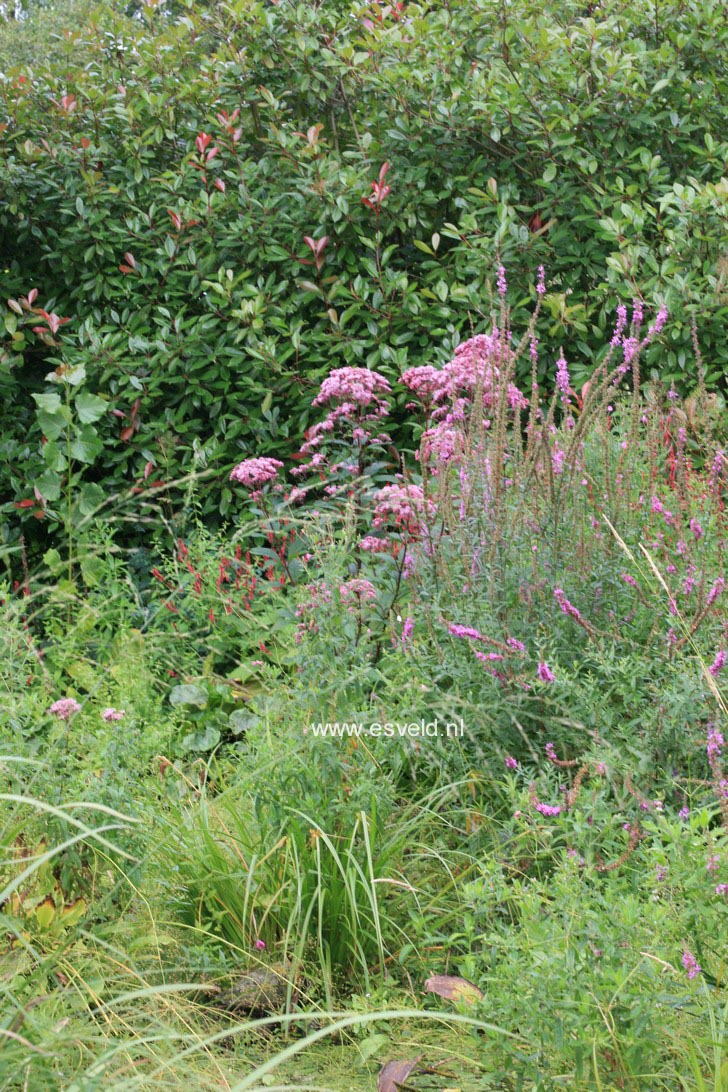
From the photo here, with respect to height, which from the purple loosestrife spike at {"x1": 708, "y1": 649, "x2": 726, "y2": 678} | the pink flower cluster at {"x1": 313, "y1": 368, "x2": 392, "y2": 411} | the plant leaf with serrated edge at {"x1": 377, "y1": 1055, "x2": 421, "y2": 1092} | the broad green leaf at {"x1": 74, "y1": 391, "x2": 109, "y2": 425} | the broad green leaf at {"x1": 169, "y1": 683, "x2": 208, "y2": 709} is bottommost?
the broad green leaf at {"x1": 169, "y1": 683, "x2": 208, "y2": 709}

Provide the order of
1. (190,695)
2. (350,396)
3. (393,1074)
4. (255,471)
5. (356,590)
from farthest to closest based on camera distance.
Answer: (350,396) < (255,471) < (190,695) < (356,590) < (393,1074)

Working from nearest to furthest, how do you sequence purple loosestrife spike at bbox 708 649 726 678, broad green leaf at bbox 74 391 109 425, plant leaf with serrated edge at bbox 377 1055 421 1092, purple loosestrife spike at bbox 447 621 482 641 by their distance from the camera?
plant leaf with serrated edge at bbox 377 1055 421 1092 < purple loosestrife spike at bbox 708 649 726 678 < purple loosestrife spike at bbox 447 621 482 641 < broad green leaf at bbox 74 391 109 425

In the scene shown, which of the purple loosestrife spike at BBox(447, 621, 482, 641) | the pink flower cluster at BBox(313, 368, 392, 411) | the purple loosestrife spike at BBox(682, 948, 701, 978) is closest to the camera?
the purple loosestrife spike at BBox(682, 948, 701, 978)

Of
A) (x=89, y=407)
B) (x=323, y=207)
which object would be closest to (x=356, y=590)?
(x=89, y=407)

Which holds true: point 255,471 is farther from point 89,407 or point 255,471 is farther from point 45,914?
point 45,914

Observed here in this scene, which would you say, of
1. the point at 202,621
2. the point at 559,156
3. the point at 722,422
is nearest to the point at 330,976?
the point at 202,621

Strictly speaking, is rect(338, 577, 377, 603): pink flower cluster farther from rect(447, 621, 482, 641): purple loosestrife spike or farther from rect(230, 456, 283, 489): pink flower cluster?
rect(230, 456, 283, 489): pink flower cluster

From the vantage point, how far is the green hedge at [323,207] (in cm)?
490

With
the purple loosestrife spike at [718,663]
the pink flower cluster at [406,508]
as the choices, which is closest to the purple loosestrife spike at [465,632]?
the pink flower cluster at [406,508]

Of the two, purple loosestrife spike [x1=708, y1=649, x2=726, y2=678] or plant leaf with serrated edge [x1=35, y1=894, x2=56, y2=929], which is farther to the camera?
purple loosestrife spike [x1=708, y1=649, x2=726, y2=678]

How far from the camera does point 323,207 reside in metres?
5.15

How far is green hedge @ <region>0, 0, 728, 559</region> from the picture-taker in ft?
16.1

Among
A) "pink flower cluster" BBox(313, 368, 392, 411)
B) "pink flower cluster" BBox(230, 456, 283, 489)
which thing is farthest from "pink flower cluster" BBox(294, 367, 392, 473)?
"pink flower cluster" BBox(230, 456, 283, 489)

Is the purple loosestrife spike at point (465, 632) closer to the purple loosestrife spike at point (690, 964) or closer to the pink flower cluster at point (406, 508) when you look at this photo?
the pink flower cluster at point (406, 508)
